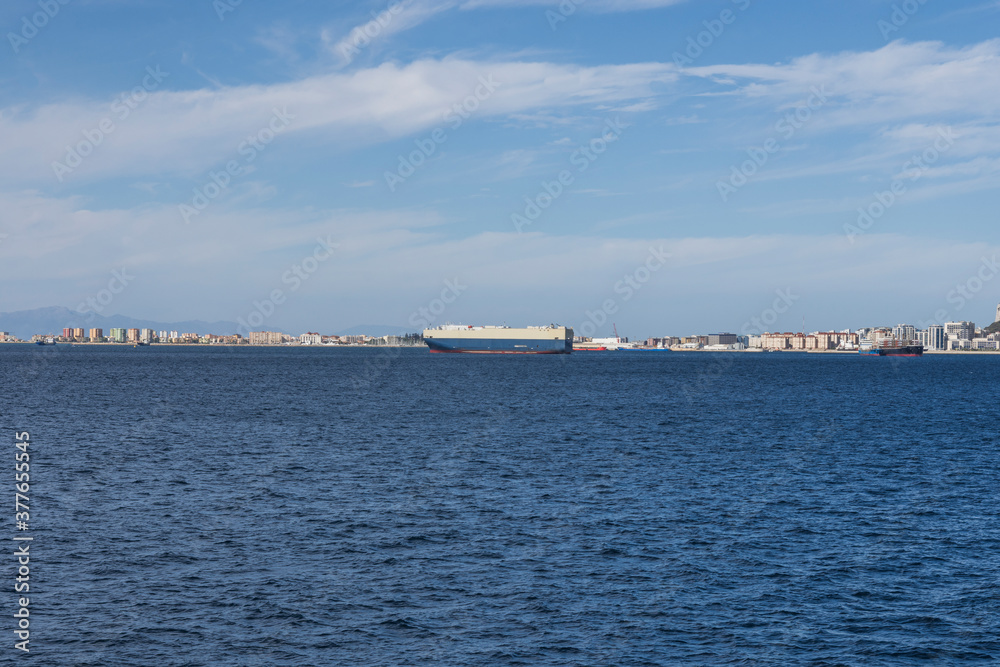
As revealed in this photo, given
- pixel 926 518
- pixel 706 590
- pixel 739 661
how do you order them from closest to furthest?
pixel 739 661 < pixel 706 590 < pixel 926 518

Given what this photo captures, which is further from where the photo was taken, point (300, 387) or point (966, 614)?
point (300, 387)

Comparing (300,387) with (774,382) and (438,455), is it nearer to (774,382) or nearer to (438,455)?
(438,455)

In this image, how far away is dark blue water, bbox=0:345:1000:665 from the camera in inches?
807

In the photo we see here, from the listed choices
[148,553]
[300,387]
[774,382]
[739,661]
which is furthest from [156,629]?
[774,382]

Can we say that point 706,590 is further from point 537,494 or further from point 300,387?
point 300,387

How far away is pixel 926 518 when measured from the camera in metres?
33.8

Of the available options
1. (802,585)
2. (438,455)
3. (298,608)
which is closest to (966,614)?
(802,585)

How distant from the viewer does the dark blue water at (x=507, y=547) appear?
2050 cm

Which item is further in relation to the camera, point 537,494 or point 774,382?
point 774,382

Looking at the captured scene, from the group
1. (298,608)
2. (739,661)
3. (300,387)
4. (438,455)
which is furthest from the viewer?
(300,387)

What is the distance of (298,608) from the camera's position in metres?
22.5

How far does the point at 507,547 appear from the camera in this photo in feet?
94.0

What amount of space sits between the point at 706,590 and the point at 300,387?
332 ft

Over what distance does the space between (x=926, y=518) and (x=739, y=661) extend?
61.6 feet
